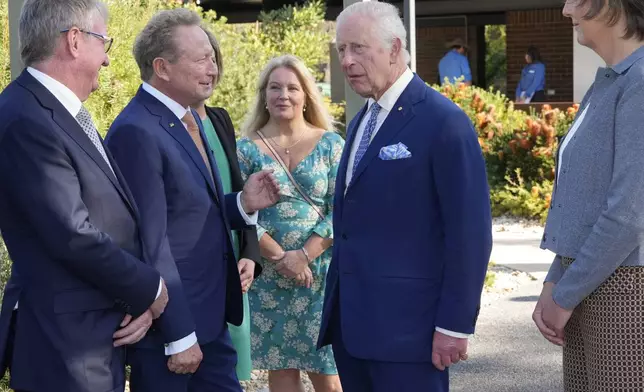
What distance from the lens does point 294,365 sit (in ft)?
16.7

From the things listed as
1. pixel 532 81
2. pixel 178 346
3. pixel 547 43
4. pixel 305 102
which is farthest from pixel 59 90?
pixel 547 43

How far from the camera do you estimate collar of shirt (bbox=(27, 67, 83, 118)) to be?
3158 millimetres

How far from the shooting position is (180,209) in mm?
3641

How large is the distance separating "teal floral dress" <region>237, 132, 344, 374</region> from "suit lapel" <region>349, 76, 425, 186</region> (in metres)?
1.49

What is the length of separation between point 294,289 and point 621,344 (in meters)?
2.33

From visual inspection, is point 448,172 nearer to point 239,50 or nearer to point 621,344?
point 621,344

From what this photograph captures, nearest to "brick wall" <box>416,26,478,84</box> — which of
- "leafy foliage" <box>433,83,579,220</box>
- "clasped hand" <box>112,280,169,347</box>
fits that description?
"leafy foliage" <box>433,83,579,220</box>

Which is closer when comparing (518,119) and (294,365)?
(294,365)

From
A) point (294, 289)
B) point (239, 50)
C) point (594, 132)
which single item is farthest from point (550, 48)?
point (594, 132)

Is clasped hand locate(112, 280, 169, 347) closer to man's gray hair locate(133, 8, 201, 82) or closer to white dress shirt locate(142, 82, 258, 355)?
white dress shirt locate(142, 82, 258, 355)

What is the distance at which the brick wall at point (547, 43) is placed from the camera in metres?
22.9

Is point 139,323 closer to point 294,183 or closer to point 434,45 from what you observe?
point 294,183

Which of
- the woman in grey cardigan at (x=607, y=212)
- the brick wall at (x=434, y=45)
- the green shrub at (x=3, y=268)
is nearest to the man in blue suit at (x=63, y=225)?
the woman in grey cardigan at (x=607, y=212)

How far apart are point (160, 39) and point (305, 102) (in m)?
1.67
